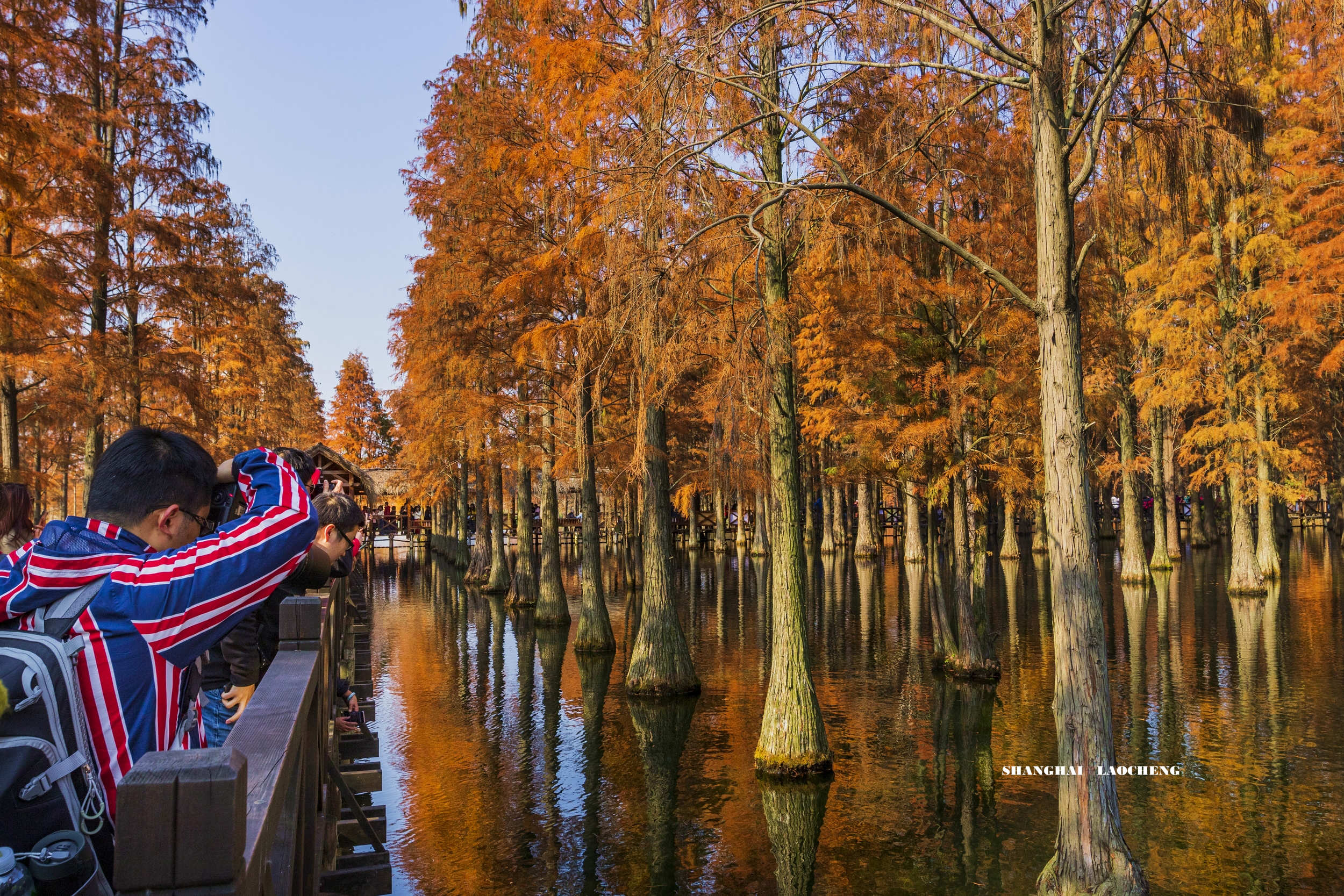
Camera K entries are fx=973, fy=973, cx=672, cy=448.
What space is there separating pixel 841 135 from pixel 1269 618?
16064mm

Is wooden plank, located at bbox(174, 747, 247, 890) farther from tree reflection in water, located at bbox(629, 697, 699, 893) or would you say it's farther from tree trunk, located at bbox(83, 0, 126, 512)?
tree trunk, located at bbox(83, 0, 126, 512)

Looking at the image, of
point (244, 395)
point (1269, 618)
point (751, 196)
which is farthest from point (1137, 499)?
point (244, 395)

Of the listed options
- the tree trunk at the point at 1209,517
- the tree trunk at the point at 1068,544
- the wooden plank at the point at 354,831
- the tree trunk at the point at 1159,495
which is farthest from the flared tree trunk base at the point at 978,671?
the tree trunk at the point at 1209,517

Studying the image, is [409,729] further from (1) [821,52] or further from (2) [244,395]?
(2) [244,395]

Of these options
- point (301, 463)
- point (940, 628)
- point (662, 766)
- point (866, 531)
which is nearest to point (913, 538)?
point (866, 531)

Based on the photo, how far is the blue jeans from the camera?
430 cm

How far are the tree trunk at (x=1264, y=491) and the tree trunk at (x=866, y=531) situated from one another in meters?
16.1

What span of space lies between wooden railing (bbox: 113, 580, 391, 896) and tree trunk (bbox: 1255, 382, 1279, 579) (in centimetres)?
2756

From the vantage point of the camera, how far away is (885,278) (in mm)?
13461

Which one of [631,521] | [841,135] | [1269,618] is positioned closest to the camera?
[841,135]

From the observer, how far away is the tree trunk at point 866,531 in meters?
42.0

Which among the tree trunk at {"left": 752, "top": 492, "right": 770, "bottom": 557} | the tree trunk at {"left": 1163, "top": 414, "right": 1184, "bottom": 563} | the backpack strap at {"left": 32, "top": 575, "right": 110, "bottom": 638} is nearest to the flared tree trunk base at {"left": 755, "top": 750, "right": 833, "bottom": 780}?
the backpack strap at {"left": 32, "top": 575, "right": 110, "bottom": 638}

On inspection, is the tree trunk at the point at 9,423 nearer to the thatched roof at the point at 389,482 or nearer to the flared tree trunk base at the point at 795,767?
the flared tree trunk base at the point at 795,767

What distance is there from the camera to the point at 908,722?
1316cm
